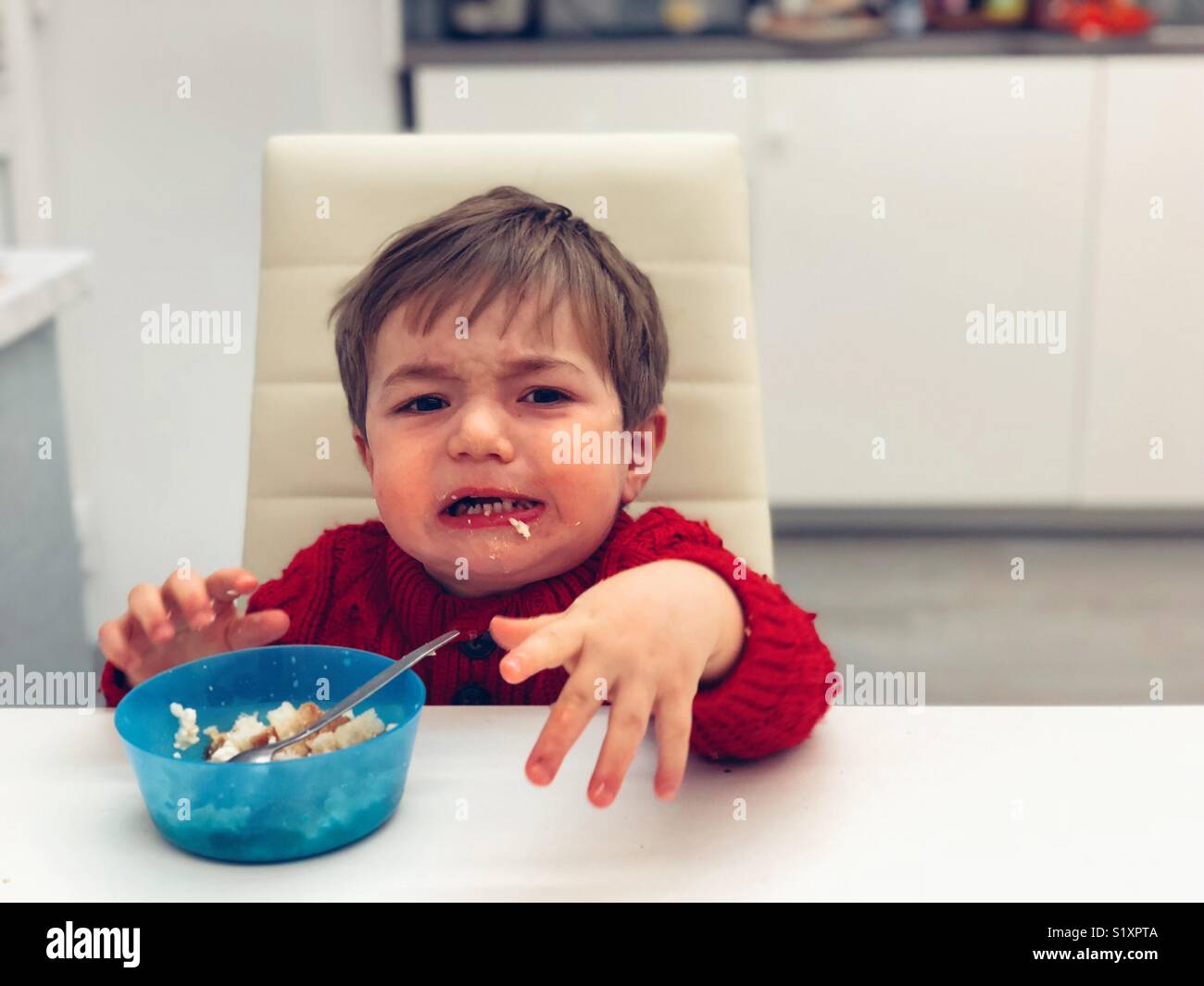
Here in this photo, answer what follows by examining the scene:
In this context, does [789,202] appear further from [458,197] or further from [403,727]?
[403,727]

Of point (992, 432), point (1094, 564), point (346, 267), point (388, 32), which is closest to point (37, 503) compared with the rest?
point (346, 267)

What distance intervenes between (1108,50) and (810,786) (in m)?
2.37

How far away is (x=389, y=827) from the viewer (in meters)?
0.63

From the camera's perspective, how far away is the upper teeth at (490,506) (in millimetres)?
858

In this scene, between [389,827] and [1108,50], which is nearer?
[389,827]

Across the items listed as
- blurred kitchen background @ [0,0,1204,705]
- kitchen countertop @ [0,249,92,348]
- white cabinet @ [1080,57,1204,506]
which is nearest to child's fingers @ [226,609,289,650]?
kitchen countertop @ [0,249,92,348]

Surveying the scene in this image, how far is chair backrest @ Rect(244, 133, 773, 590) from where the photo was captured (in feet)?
3.59

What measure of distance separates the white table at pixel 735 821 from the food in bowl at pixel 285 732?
1.4 inches

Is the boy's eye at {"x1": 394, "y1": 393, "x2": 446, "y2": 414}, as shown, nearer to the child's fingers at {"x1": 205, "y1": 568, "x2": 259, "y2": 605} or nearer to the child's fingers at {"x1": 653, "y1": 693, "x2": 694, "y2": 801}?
the child's fingers at {"x1": 205, "y1": 568, "x2": 259, "y2": 605}

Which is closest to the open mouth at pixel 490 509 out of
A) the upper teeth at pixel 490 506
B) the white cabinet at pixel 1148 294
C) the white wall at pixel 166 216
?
the upper teeth at pixel 490 506

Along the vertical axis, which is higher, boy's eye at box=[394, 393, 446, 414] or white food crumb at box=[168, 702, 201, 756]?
boy's eye at box=[394, 393, 446, 414]

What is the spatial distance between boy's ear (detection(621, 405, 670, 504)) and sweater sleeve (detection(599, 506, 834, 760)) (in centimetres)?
24

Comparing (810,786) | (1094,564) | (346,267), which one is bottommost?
(1094,564)

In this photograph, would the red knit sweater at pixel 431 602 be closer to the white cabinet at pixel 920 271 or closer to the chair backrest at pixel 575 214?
the chair backrest at pixel 575 214
